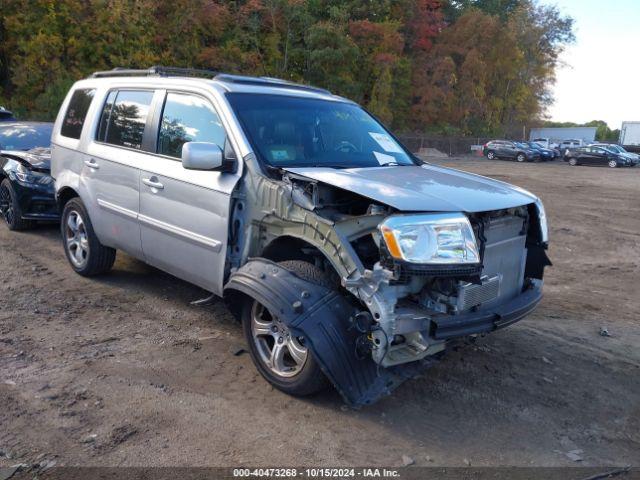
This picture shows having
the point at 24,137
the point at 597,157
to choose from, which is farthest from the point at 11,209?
the point at 597,157

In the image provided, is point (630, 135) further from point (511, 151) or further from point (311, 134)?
point (311, 134)

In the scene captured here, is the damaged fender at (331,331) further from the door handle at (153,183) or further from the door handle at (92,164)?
the door handle at (92,164)

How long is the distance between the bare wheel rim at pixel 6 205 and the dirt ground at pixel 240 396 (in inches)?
97.5

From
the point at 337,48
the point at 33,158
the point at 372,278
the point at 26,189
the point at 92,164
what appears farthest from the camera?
the point at 337,48

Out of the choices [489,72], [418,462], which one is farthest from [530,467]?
[489,72]

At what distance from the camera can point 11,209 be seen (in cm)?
812

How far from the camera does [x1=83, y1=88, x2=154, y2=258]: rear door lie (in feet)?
16.6

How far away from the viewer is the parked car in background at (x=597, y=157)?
37.6 meters

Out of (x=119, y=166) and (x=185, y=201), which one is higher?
(x=119, y=166)

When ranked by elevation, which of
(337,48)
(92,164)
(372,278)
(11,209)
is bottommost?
(11,209)

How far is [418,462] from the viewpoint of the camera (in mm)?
3180

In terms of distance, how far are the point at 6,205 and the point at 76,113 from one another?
3.00m

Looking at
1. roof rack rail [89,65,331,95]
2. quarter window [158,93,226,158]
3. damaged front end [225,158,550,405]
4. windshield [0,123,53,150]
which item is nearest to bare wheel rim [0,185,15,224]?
windshield [0,123,53,150]

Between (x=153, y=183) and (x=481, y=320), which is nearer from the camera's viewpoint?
(x=481, y=320)
